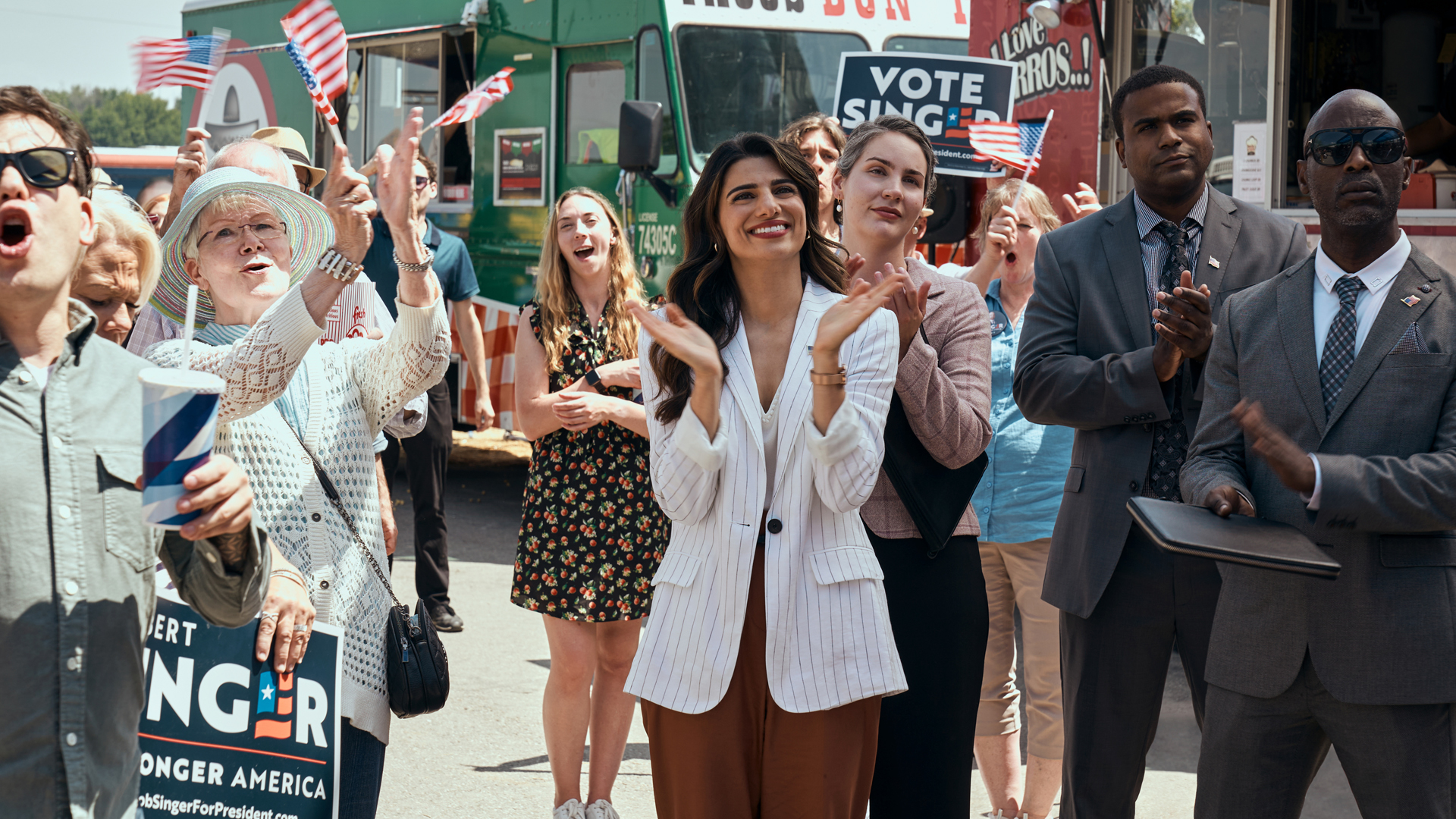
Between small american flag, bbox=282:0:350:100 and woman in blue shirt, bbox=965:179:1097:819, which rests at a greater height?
small american flag, bbox=282:0:350:100

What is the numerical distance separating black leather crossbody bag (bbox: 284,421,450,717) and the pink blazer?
1.04 meters

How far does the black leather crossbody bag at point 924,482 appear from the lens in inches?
128

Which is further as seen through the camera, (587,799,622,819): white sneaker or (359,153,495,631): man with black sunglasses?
(359,153,495,631): man with black sunglasses

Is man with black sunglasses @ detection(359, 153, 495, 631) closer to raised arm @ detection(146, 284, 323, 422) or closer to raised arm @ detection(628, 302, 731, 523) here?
raised arm @ detection(146, 284, 323, 422)

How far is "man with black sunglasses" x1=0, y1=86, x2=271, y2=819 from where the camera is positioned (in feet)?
6.34

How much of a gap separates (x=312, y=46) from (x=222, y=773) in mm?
2606

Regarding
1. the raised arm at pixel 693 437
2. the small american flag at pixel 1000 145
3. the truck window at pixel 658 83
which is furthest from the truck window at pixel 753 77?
the raised arm at pixel 693 437

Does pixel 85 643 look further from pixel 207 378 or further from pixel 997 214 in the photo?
pixel 997 214

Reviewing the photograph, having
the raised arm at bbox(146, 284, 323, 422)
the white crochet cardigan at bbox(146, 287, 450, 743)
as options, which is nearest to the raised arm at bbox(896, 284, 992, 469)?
the white crochet cardigan at bbox(146, 287, 450, 743)

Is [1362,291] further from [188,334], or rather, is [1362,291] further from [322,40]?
[322,40]

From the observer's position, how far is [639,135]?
23.8 feet

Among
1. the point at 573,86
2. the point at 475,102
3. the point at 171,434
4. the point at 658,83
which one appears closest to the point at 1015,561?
the point at 475,102

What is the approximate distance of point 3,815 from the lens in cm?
191

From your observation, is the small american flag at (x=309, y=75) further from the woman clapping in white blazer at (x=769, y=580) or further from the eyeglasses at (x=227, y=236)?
the woman clapping in white blazer at (x=769, y=580)
